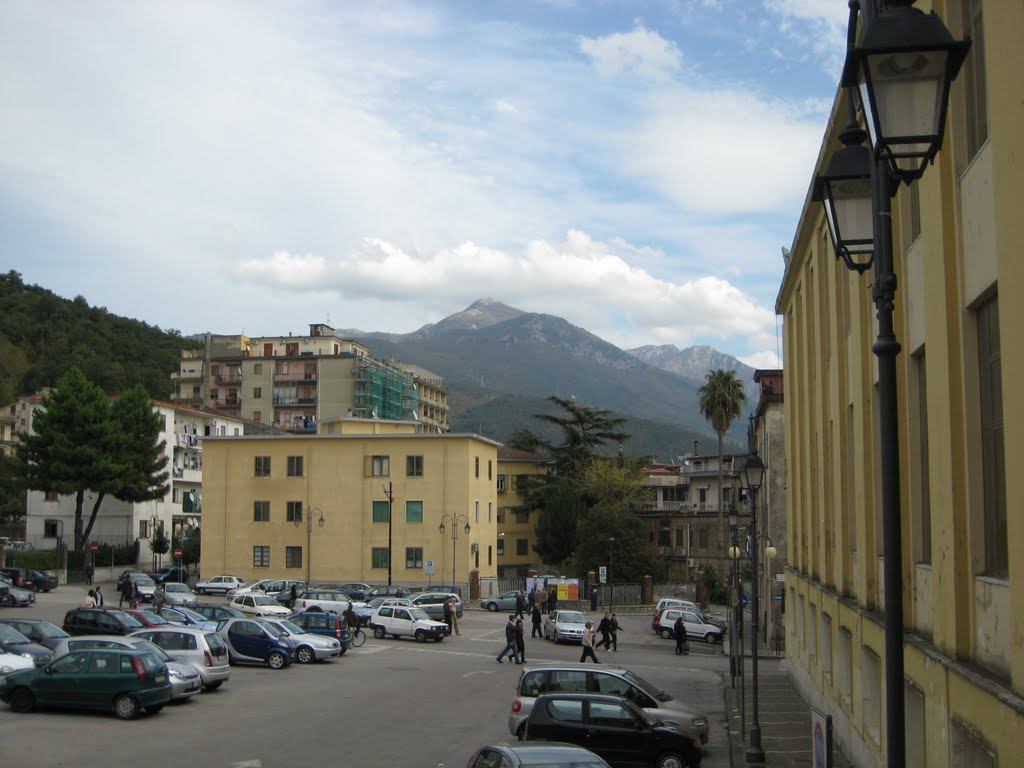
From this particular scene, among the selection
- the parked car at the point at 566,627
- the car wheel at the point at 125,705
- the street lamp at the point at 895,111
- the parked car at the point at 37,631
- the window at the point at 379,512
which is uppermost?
the street lamp at the point at 895,111

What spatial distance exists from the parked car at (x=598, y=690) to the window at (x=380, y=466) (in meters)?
46.2

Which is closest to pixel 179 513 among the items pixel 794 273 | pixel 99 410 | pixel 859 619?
pixel 99 410

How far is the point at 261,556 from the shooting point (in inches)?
2613

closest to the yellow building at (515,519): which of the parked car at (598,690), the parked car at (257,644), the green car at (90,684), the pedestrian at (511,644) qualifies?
the pedestrian at (511,644)

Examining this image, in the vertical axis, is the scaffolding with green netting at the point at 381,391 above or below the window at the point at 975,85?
above

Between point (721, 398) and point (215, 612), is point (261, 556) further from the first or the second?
point (721, 398)

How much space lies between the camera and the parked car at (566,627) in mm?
42406

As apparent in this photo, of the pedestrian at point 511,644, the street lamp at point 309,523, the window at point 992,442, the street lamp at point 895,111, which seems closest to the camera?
A: the street lamp at point 895,111

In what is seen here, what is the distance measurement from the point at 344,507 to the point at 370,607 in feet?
56.8

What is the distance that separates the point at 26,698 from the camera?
21.4 meters

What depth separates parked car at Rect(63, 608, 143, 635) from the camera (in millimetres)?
31984

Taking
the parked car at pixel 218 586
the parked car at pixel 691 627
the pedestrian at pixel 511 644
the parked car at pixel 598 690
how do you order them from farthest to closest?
the parked car at pixel 218 586 → the parked car at pixel 691 627 → the pedestrian at pixel 511 644 → the parked car at pixel 598 690

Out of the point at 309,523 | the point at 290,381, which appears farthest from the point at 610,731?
the point at 290,381

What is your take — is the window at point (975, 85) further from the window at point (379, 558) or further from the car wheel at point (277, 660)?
the window at point (379, 558)
